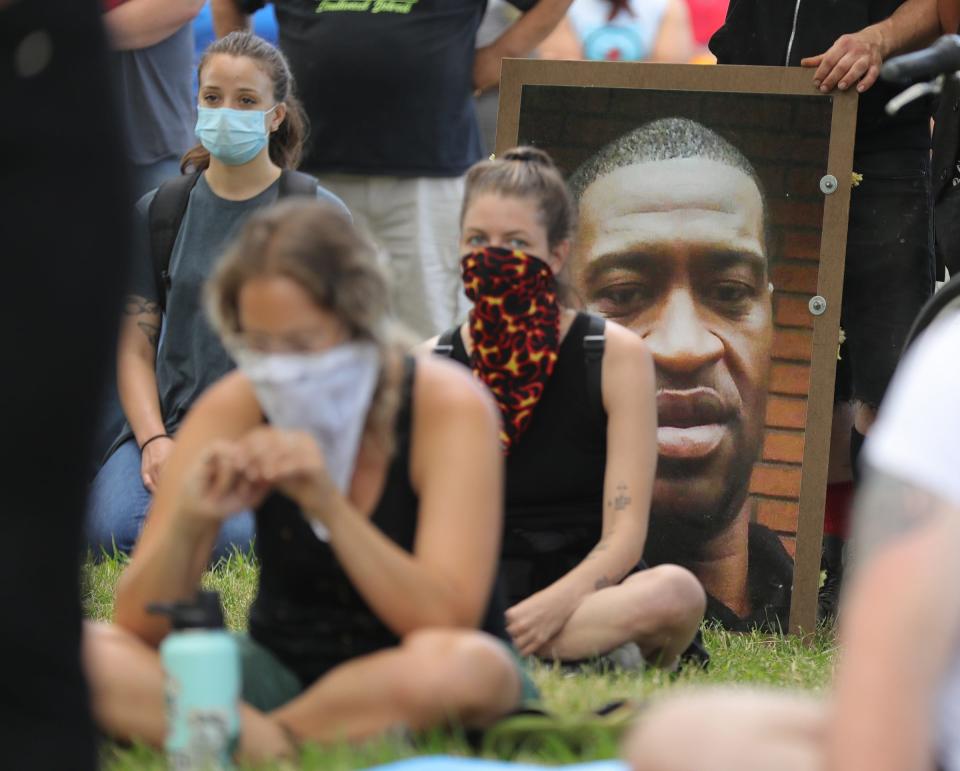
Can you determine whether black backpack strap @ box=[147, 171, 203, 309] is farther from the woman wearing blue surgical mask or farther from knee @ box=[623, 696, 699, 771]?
knee @ box=[623, 696, 699, 771]

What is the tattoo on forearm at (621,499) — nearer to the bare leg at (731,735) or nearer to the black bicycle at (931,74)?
the black bicycle at (931,74)

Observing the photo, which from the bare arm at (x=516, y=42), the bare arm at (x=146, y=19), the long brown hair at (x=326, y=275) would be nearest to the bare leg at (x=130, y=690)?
the long brown hair at (x=326, y=275)

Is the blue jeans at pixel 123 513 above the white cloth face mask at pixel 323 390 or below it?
below

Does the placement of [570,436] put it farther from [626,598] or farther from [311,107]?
[311,107]

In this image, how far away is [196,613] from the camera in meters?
2.85

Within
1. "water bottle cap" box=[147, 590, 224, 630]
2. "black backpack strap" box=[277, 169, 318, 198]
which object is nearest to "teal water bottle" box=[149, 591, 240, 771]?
"water bottle cap" box=[147, 590, 224, 630]

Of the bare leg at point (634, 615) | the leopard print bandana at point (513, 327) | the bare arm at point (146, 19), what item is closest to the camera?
the bare leg at point (634, 615)

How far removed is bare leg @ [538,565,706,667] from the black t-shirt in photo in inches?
81.5

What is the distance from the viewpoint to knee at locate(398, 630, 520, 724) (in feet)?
9.56

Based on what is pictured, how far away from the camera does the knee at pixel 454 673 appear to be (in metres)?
2.91

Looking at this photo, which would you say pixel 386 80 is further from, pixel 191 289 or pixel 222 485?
pixel 222 485

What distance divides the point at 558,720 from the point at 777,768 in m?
0.97

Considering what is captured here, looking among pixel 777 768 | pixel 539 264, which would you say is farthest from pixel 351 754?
pixel 539 264

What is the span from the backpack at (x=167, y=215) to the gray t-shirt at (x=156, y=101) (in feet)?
1.52
